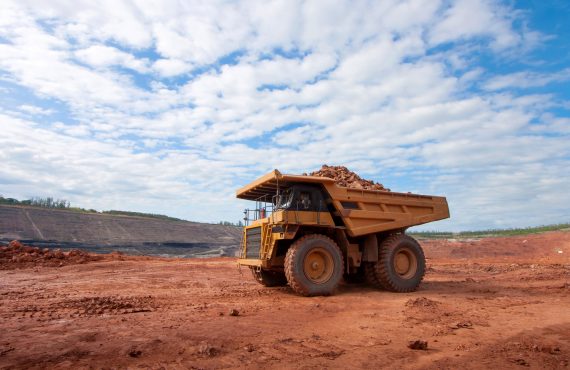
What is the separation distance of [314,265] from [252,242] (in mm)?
1860

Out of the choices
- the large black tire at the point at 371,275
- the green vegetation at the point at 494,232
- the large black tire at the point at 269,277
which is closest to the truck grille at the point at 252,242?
the large black tire at the point at 269,277

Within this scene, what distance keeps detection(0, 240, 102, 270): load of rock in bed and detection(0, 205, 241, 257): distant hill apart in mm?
6535

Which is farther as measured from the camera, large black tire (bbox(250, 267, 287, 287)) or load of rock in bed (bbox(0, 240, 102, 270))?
load of rock in bed (bbox(0, 240, 102, 270))

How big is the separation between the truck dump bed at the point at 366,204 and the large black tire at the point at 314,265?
0.79 metres

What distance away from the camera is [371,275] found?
34.9 ft

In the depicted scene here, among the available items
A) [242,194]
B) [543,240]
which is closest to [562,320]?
[242,194]

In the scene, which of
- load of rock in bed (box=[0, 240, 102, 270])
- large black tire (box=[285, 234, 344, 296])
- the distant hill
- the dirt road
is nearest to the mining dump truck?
large black tire (box=[285, 234, 344, 296])

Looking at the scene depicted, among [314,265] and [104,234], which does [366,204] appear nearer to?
[314,265]

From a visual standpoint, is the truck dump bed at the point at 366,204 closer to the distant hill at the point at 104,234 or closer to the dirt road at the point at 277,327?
the dirt road at the point at 277,327

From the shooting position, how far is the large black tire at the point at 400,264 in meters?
10.3

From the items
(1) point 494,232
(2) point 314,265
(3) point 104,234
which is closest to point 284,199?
(2) point 314,265

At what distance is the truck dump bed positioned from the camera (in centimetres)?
985

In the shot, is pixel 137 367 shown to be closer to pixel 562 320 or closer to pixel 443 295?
pixel 562 320

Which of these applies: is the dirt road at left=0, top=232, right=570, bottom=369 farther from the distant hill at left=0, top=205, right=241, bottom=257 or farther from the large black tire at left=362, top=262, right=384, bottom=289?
the distant hill at left=0, top=205, right=241, bottom=257
